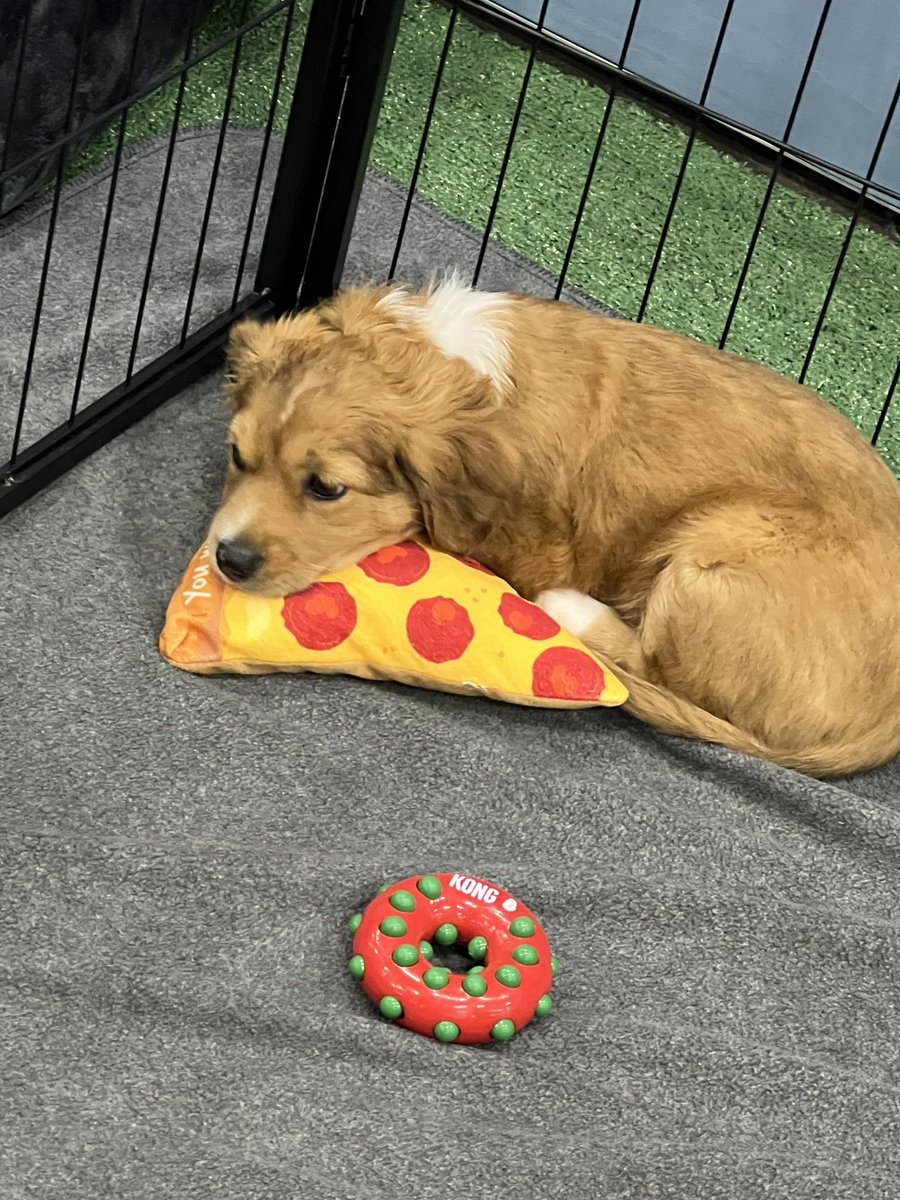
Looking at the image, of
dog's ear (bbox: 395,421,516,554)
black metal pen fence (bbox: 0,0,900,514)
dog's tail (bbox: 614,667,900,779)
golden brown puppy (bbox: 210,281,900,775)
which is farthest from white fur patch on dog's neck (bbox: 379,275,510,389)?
dog's tail (bbox: 614,667,900,779)

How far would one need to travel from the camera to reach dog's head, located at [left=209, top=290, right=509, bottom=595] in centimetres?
266

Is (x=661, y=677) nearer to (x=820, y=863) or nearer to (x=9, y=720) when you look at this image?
(x=820, y=863)

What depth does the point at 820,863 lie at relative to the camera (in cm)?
266

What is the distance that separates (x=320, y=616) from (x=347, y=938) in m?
0.60

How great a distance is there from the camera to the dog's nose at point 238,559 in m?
2.66

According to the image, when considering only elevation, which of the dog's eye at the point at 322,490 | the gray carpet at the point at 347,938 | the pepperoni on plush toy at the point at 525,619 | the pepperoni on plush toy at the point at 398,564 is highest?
the dog's eye at the point at 322,490

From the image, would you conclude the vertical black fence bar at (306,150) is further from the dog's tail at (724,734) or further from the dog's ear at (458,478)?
the dog's tail at (724,734)

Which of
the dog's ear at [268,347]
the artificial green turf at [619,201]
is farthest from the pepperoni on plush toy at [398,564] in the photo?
Result: the artificial green turf at [619,201]

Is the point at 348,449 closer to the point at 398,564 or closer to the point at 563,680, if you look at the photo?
the point at 398,564

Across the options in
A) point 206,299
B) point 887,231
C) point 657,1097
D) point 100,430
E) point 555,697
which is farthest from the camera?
point 887,231

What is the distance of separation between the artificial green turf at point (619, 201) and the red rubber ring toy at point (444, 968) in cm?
198

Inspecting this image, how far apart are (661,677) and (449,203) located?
6.11 ft

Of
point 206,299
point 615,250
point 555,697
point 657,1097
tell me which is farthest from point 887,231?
point 657,1097

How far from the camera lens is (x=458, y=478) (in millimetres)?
2754
